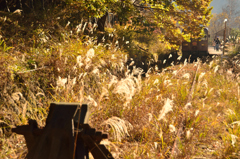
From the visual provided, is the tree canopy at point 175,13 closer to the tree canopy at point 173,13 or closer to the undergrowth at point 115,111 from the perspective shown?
the tree canopy at point 173,13

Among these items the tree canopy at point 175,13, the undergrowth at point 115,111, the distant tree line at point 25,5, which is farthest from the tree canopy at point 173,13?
the undergrowth at point 115,111

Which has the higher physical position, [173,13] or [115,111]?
[173,13]

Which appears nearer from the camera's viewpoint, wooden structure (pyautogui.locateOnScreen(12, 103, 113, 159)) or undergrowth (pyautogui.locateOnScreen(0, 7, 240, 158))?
wooden structure (pyautogui.locateOnScreen(12, 103, 113, 159))

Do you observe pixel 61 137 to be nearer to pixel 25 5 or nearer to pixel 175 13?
pixel 25 5

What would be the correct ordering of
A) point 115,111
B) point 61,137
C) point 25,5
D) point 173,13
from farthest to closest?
1. point 173,13
2. point 25,5
3. point 115,111
4. point 61,137

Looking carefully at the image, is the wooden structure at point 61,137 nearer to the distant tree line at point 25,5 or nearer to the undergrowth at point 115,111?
the undergrowth at point 115,111

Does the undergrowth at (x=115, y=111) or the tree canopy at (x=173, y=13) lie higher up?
the tree canopy at (x=173, y=13)

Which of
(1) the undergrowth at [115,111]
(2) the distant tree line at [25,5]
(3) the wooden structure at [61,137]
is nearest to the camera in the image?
(3) the wooden structure at [61,137]

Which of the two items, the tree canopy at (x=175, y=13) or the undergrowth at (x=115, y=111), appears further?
the tree canopy at (x=175, y=13)

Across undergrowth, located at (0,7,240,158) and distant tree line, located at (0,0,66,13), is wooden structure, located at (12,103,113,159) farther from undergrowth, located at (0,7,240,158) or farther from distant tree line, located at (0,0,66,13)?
distant tree line, located at (0,0,66,13)

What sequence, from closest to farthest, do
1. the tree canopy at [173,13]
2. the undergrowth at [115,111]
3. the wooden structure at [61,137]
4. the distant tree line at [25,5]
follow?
the wooden structure at [61,137]
the undergrowth at [115,111]
the distant tree line at [25,5]
the tree canopy at [173,13]

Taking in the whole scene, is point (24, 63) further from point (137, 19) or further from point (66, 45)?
point (137, 19)

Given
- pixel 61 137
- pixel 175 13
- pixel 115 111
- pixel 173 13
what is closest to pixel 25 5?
pixel 115 111

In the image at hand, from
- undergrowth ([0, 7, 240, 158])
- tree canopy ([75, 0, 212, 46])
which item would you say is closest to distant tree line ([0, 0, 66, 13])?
undergrowth ([0, 7, 240, 158])
